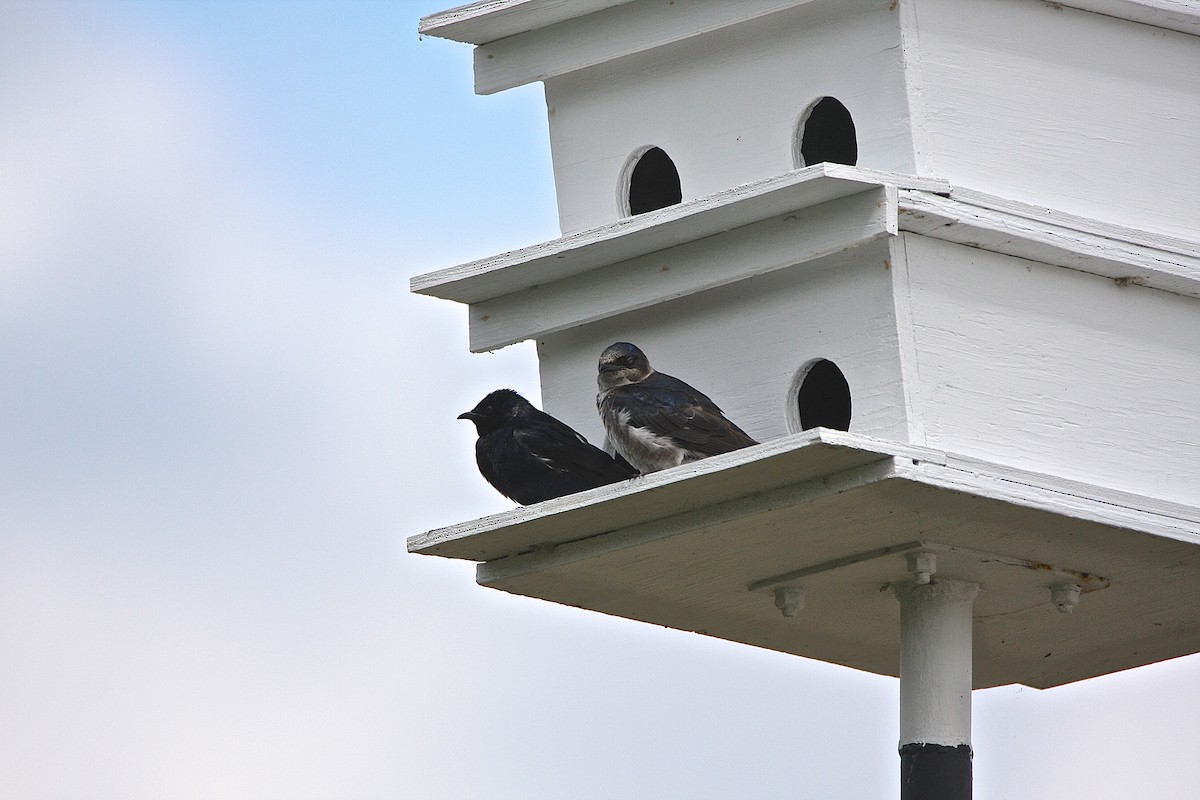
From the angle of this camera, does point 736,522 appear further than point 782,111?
No

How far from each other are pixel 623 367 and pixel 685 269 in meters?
0.38

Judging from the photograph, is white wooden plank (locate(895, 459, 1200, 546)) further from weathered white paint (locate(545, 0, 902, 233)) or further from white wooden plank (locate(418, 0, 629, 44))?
white wooden plank (locate(418, 0, 629, 44))

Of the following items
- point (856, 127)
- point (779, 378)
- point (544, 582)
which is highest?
point (856, 127)

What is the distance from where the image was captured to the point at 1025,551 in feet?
27.9

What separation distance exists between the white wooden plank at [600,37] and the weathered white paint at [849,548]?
1758 millimetres

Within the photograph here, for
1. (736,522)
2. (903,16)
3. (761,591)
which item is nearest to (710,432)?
(736,522)

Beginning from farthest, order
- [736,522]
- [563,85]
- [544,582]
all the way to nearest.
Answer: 1. [563,85]
2. [544,582]
3. [736,522]

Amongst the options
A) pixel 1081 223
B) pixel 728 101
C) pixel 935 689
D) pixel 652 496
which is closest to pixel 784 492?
pixel 652 496

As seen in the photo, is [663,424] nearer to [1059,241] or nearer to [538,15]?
[1059,241]

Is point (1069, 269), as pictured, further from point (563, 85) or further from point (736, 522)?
point (563, 85)

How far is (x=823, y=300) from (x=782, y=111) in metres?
0.76

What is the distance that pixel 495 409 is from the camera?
9328 millimetres

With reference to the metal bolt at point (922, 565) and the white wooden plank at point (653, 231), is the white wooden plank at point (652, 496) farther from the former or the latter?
the white wooden plank at point (653, 231)

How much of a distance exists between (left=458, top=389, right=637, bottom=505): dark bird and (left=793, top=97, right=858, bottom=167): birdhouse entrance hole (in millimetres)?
1171
